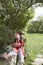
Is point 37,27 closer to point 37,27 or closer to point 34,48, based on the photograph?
point 37,27

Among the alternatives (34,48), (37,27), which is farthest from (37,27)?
(34,48)

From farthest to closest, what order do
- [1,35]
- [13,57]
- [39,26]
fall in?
[39,26]
[13,57]
[1,35]

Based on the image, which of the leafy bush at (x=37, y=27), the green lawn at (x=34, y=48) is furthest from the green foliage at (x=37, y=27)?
the green lawn at (x=34, y=48)

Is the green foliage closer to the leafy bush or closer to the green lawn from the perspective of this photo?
the leafy bush

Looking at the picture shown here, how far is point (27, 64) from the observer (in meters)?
8.09

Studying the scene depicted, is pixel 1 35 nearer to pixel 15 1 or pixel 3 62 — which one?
pixel 3 62

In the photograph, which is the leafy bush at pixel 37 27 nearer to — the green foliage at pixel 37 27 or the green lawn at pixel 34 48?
the green foliage at pixel 37 27

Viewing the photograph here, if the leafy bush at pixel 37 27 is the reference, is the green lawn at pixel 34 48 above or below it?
above

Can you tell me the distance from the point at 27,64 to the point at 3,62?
252cm

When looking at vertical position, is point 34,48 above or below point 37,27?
above

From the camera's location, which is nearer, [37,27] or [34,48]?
[34,48]

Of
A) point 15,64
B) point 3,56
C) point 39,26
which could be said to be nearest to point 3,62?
point 3,56

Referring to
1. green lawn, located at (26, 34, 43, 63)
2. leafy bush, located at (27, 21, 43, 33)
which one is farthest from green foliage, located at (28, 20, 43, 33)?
green lawn, located at (26, 34, 43, 63)

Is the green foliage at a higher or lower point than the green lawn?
lower
